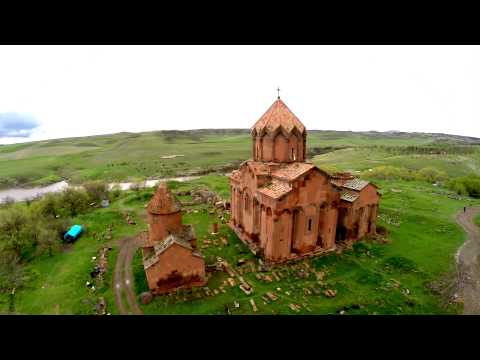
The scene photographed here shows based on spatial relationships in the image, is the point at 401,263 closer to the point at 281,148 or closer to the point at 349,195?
the point at 349,195

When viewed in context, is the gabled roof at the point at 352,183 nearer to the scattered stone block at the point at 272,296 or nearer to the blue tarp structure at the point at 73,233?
the scattered stone block at the point at 272,296

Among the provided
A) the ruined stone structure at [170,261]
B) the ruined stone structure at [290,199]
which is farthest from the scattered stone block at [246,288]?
the ruined stone structure at [290,199]

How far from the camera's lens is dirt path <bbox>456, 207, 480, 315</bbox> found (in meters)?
18.0

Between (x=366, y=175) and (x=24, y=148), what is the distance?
147253 millimetres

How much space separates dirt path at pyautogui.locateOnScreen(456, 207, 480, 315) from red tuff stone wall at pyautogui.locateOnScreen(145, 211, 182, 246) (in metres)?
19.5

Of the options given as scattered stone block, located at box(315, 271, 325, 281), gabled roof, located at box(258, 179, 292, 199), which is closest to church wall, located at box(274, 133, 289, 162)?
gabled roof, located at box(258, 179, 292, 199)

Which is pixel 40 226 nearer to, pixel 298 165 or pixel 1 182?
pixel 298 165

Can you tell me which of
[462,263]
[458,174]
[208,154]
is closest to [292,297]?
[462,263]

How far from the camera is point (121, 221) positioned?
106 ft

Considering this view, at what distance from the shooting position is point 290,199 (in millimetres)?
21031

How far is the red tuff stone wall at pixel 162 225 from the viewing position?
20812 mm

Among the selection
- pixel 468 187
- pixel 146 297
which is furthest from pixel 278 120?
pixel 468 187

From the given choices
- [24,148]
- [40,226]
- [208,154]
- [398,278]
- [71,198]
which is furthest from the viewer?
[24,148]

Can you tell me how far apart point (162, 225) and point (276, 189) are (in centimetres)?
898
